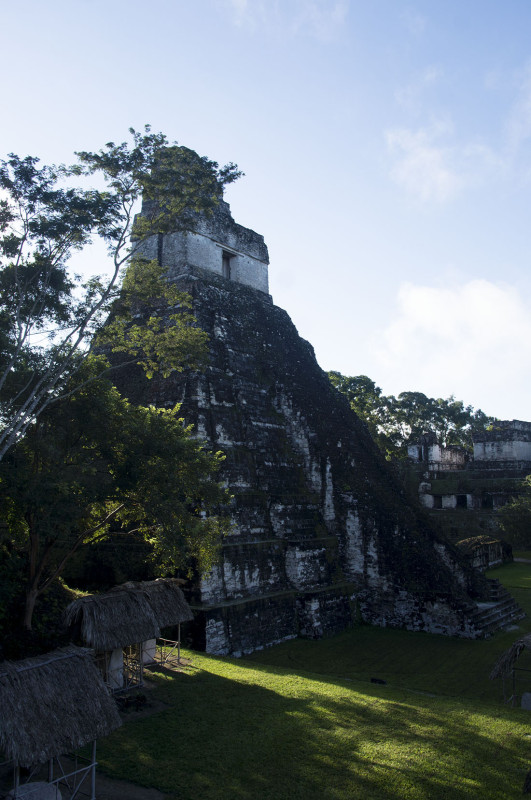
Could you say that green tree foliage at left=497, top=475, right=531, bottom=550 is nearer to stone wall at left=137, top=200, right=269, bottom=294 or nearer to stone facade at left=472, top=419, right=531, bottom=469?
stone facade at left=472, top=419, right=531, bottom=469

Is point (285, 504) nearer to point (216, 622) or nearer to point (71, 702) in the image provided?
point (216, 622)

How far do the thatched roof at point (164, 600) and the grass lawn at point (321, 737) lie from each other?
0.87m

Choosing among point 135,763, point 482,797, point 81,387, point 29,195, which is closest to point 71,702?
point 135,763

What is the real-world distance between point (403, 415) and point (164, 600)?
2831 cm

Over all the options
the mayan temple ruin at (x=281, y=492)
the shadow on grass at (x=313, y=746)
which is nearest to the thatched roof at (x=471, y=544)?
the mayan temple ruin at (x=281, y=492)

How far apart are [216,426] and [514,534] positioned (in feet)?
55.0

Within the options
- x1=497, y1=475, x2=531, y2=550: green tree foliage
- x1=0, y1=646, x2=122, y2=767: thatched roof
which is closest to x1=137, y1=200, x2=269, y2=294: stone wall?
x1=0, y1=646, x2=122, y2=767: thatched roof

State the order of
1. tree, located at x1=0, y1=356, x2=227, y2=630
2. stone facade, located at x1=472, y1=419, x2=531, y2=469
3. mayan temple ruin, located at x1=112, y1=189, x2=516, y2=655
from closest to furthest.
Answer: tree, located at x1=0, y1=356, x2=227, y2=630 → mayan temple ruin, located at x1=112, y1=189, x2=516, y2=655 → stone facade, located at x1=472, y1=419, x2=531, y2=469

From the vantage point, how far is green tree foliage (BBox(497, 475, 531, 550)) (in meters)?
23.2

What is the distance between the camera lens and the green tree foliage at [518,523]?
2317 cm

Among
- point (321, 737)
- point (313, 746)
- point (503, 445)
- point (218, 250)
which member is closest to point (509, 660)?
point (321, 737)

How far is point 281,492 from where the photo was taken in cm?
1284

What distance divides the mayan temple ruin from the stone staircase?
123 mm

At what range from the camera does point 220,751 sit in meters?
6.28
